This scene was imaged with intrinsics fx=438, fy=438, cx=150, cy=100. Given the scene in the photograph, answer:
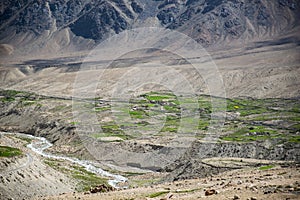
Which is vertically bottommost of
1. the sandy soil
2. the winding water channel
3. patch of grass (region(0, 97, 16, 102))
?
the winding water channel

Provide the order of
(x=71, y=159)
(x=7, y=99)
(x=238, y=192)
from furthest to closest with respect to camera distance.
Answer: (x=7, y=99)
(x=71, y=159)
(x=238, y=192)

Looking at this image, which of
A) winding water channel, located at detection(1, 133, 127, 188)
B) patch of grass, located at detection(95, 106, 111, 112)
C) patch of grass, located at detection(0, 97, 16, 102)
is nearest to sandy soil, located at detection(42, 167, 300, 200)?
winding water channel, located at detection(1, 133, 127, 188)

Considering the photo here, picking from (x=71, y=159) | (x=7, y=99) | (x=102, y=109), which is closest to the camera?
(x=71, y=159)

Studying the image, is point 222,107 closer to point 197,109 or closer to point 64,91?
point 197,109

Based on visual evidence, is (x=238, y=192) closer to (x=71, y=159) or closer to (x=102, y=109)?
(x=71, y=159)

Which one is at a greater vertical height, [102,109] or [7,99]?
[7,99]

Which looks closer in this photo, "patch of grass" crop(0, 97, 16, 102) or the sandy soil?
the sandy soil

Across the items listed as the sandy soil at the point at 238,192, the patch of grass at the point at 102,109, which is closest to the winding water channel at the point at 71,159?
the sandy soil at the point at 238,192

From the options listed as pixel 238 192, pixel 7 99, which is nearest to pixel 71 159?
pixel 238 192

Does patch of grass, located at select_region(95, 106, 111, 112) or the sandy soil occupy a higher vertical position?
patch of grass, located at select_region(95, 106, 111, 112)

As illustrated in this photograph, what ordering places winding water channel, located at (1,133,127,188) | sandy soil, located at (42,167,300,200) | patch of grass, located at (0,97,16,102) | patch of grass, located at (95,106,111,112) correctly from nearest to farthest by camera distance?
1. sandy soil, located at (42,167,300,200)
2. winding water channel, located at (1,133,127,188)
3. patch of grass, located at (95,106,111,112)
4. patch of grass, located at (0,97,16,102)

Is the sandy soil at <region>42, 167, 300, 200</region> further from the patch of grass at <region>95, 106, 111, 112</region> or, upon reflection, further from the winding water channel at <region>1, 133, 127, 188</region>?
the patch of grass at <region>95, 106, 111, 112</region>

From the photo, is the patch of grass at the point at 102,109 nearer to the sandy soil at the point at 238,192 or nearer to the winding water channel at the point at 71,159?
the winding water channel at the point at 71,159
